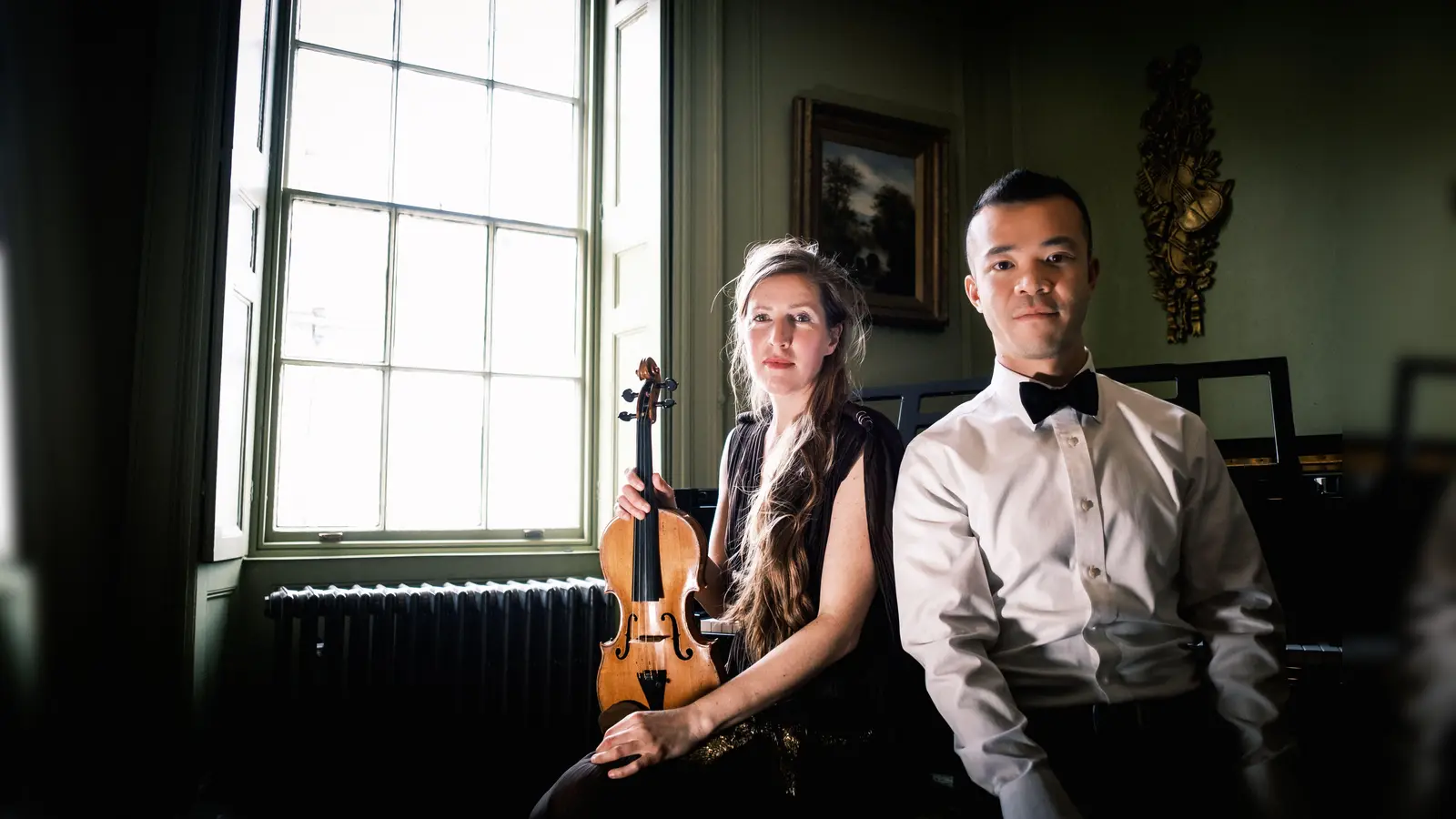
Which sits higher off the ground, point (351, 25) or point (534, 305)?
point (351, 25)

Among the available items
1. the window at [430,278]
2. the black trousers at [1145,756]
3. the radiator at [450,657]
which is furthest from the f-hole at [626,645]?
the window at [430,278]

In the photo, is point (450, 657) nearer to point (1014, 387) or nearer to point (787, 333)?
point (787, 333)

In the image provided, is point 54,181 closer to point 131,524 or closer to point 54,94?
point 54,94

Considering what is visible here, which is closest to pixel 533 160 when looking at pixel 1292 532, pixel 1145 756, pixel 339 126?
pixel 339 126

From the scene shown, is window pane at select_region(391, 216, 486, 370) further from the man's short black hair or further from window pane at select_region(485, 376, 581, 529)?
the man's short black hair

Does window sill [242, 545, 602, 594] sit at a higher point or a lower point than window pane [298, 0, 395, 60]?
lower

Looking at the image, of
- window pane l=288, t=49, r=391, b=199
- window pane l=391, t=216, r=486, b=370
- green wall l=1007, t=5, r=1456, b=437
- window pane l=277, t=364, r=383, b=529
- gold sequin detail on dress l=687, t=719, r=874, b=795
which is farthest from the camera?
window pane l=391, t=216, r=486, b=370

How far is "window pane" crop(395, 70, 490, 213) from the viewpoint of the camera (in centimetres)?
345

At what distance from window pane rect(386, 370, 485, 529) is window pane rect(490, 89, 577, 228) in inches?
27.6

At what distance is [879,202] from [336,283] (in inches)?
83.6

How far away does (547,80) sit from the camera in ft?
12.2

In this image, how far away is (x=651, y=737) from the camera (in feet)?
4.46

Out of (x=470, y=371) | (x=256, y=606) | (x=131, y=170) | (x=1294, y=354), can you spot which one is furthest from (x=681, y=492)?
(x=1294, y=354)

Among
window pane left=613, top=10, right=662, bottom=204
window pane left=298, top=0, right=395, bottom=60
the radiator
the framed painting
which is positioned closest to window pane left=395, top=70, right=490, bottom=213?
window pane left=298, top=0, right=395, bottom=60
